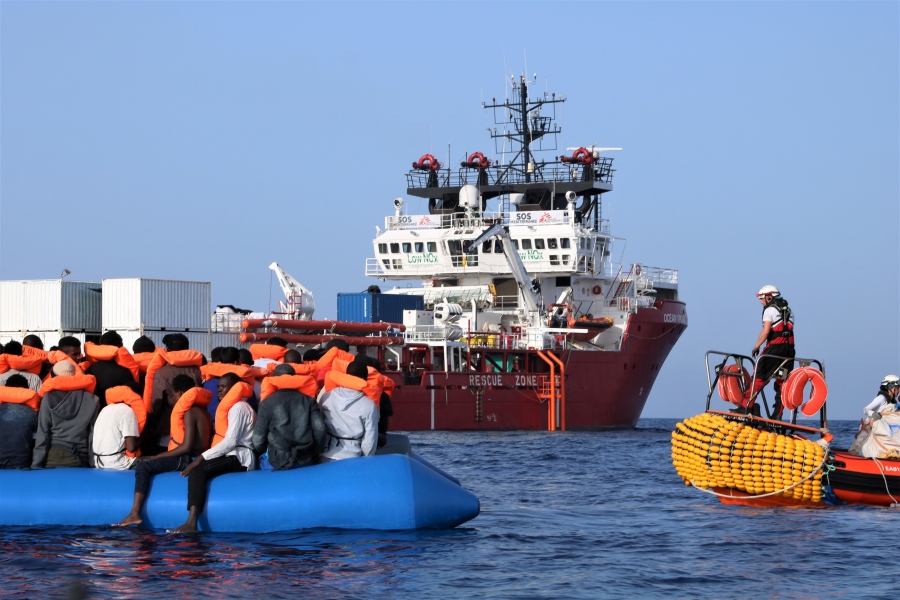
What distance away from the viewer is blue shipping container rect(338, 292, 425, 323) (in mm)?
37125

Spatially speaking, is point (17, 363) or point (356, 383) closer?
point (356, 383)

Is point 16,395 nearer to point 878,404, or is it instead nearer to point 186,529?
point 186,529

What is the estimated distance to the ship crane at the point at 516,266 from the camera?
123 feet

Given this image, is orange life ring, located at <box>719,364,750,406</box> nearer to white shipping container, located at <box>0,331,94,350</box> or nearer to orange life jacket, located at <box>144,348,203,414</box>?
orange life jacket, located at <box>144,348,203,414</box>

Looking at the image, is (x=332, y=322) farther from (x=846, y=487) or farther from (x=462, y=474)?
(x=846, y=487)

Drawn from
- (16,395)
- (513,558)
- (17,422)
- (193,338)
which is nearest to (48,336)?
(193,338)

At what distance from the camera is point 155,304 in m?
28.6

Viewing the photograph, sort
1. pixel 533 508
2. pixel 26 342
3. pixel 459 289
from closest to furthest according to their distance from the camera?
pixel 26 342 < pixel 533 508 < pixel 459 289

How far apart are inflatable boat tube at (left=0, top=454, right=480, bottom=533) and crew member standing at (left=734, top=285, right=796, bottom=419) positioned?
409 centimetres

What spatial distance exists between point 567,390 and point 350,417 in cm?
2830

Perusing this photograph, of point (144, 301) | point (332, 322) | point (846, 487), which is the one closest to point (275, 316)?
point (332, 322)

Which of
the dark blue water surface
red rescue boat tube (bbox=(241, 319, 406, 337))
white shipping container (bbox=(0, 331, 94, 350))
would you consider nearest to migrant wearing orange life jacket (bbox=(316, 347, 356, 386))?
the dark blue water surface

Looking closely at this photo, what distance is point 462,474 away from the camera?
62.8ft

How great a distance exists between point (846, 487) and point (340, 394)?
5.48m
